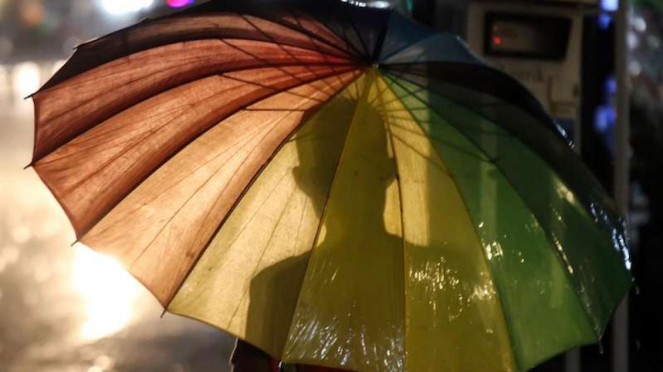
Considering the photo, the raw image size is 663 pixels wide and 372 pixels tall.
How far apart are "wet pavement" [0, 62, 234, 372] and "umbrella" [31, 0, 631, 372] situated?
3.11 m

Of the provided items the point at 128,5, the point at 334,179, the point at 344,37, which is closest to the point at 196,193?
the point at 334,179

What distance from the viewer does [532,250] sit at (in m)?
3.65

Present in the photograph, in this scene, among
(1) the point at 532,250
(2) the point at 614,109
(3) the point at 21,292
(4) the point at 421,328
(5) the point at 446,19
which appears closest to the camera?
(4) the point at 421,328

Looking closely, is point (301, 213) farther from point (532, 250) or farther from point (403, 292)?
point (532, 250)

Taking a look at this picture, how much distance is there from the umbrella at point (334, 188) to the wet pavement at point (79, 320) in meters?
3.11

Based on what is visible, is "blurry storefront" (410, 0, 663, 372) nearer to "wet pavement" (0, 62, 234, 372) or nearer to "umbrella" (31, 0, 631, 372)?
"umbrella" (31, 0, 631, 372)

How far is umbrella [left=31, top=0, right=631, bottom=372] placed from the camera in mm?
3373

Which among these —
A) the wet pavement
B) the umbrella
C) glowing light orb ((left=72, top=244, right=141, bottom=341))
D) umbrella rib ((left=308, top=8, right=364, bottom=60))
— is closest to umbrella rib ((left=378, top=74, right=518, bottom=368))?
the umbrella

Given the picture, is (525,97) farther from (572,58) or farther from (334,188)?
(572,58)

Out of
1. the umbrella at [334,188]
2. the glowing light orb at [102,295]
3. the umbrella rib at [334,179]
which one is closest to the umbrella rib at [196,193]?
the umbrella at [334,188]

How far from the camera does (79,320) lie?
10555 millimetres

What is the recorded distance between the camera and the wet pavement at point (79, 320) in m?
9.20

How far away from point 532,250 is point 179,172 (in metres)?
1.17

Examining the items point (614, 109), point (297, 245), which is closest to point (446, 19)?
point (614, 109)
